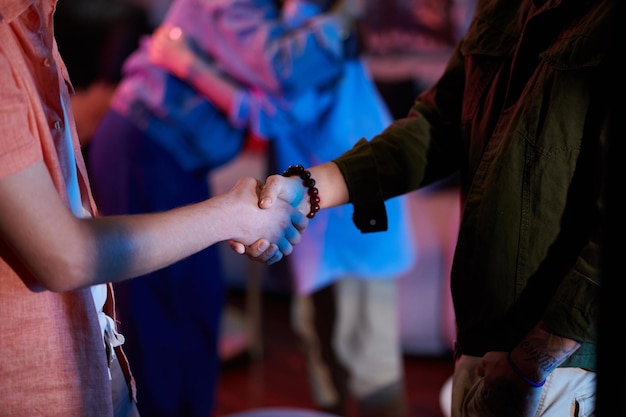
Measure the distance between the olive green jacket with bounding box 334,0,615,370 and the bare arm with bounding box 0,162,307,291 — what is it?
15.7 inches

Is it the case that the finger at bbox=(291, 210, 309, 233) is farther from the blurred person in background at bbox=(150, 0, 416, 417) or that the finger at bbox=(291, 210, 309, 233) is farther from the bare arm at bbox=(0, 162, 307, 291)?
the blurred person in background at bbox=(150, 0, 416, 417)

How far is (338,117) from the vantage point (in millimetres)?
2223

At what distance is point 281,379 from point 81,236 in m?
2.25

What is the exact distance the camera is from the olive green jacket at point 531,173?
3.26 feet

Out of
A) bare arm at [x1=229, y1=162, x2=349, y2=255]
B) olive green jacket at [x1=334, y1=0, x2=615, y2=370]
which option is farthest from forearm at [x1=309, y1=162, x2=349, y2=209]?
olive green jacket at [x1=334, y1=0, x2=615, y2=370]

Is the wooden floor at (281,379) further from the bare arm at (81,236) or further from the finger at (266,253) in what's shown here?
the bare arm at (81,236)

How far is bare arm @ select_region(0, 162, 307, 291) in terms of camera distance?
0.87m

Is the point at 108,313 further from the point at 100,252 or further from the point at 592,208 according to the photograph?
the point at 592,208

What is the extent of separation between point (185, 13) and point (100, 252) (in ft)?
4.73

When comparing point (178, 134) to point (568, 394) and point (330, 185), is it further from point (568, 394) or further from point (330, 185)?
point (568, 394)

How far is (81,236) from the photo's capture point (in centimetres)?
91

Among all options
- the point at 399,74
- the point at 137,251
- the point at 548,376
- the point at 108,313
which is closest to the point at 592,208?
the point at 548,376

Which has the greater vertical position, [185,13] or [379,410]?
[185,13]

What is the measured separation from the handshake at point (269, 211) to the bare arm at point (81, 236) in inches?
2.0
